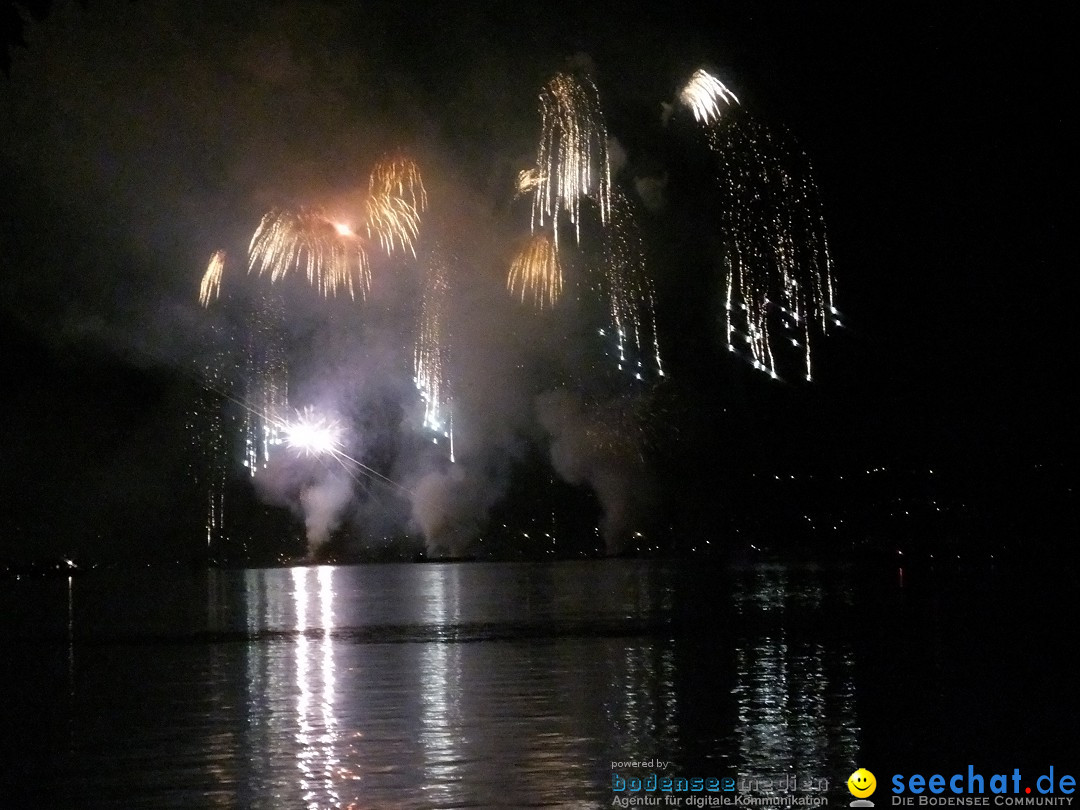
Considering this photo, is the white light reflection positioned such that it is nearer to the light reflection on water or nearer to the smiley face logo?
the light reflection on water

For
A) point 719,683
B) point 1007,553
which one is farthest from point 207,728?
point 1007,553

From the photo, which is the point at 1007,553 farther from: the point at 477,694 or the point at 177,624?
the point at 477,694

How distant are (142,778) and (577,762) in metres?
3.78

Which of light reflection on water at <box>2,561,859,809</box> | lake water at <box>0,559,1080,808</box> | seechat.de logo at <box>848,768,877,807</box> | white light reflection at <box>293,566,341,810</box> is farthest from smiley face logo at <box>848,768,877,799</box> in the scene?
white light reflection at <box>293,566,341,810</box>

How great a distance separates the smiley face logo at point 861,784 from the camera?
9.98 meters

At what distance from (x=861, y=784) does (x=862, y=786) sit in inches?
2.5

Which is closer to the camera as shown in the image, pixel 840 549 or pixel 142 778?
pixel 142 778

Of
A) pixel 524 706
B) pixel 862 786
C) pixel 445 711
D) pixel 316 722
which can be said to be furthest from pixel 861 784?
pixel 316 722

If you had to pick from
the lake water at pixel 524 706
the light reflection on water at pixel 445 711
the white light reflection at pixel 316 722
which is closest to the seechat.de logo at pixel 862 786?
the lake water at pixel 524 706

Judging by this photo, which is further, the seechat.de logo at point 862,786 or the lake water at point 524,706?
the lake water at point 524,706

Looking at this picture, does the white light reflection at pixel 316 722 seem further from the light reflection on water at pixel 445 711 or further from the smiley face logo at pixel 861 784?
the smiley face logo at pixel 861 784

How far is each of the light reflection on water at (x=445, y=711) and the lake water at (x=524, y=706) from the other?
49mm

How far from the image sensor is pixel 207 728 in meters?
14.4

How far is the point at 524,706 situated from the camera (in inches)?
608
